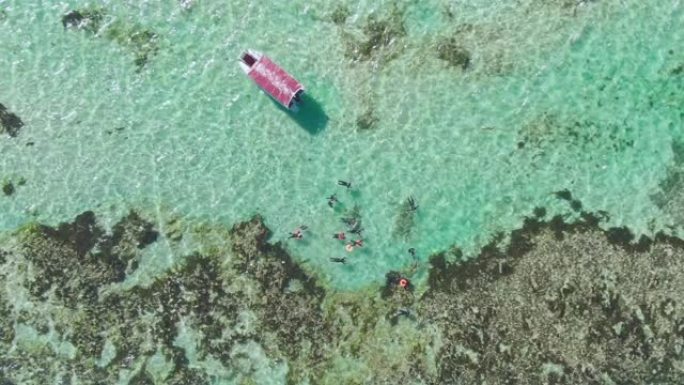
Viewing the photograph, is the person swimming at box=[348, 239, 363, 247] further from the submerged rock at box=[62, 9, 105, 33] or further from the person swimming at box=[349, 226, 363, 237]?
the submerged rock at box=[62, 9, 105, 33]

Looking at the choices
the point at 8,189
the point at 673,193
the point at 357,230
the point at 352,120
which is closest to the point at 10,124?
the point at 8,189

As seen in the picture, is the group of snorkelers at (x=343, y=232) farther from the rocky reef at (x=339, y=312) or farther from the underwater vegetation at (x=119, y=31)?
the underwater vegetation at (x=119, y=31)

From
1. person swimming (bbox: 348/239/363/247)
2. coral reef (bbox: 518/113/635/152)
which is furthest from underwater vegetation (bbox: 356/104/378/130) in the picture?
coral reef (bbox: 518/113/635/152)

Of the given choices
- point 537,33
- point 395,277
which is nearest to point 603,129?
point 537,33

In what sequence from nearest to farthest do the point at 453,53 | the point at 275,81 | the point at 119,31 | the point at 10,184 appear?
the point at 275,81
the point at 453,53
the point at 10,184
the point at 119,31

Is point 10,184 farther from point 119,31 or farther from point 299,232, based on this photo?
point 299,232

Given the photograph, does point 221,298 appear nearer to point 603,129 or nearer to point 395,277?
point 395,277
